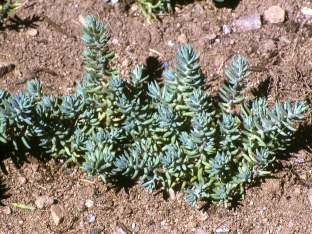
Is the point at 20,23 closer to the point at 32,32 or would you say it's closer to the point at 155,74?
the point at 32,32

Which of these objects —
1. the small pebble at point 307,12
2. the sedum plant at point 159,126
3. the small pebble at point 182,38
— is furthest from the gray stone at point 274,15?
the sedum plant at point 159,126

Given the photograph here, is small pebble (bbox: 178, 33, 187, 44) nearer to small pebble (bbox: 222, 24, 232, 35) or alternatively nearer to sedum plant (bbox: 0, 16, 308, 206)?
small pebble (bbox: 222, 24, 232, 35)

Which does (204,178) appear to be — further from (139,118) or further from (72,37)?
(72,37)

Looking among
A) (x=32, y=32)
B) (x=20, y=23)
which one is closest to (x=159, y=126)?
(x=32, y=32)

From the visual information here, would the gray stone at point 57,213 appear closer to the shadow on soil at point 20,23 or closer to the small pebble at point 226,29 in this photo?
the shadow on soil at point 20,23

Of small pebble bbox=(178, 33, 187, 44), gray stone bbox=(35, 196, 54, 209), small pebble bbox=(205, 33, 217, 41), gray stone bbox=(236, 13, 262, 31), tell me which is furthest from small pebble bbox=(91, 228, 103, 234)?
gray stone bbox=(236, 13, 262, 31)
